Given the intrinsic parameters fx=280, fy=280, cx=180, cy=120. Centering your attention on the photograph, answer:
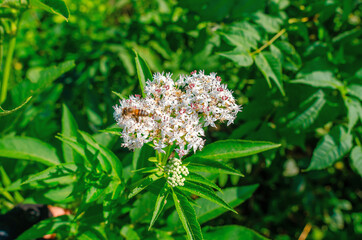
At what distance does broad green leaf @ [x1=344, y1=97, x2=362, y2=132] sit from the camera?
7.12 feet

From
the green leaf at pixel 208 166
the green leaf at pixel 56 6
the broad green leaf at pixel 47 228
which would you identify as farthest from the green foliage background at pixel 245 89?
the green leaf at pixel 208 166

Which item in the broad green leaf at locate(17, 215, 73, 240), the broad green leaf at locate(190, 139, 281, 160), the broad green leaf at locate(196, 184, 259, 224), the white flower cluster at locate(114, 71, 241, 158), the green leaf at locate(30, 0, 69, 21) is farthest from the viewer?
the broad green leaf at locate(196, 184, 259, 224)

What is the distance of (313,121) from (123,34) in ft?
7.75

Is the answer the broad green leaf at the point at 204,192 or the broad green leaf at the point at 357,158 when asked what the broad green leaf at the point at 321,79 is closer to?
the broad green leaf at the point at 357,158

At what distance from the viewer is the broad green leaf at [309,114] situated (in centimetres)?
236

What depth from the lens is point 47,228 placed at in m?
2.03

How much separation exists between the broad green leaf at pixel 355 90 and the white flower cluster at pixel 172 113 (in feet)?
3.99

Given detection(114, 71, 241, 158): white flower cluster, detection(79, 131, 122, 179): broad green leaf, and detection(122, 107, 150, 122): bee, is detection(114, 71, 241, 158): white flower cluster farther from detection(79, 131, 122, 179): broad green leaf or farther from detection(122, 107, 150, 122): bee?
detection(79, 131, 122, 179): broad green leaf

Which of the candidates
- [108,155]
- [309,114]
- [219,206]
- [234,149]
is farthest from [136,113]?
[309,114]

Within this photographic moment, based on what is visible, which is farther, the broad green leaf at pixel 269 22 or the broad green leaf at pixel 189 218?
the broad green leaf at pixel 269 22

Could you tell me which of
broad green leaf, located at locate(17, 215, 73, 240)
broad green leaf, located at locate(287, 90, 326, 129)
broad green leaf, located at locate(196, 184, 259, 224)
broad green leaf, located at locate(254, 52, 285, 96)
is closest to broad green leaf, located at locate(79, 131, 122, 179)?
broad green leaf, located at locate(17, 215, 73, 240)

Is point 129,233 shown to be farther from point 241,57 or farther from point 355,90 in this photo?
point 355,90

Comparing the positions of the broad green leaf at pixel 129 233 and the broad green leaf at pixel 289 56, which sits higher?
the broad green leaf at pixel 289 56

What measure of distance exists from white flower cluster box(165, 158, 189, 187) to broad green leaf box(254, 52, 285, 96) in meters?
1.06
